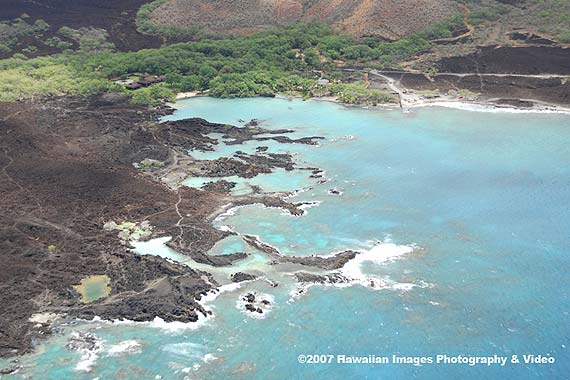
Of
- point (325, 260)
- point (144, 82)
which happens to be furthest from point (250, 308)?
point (144, 82)

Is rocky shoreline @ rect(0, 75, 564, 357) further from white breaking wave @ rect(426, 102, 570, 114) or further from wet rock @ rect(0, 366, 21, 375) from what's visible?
white breaking wave @ rect(426, 102, 570, 114)

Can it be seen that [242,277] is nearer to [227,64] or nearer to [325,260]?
[325,260]

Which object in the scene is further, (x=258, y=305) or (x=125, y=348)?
(x=258, y=305)

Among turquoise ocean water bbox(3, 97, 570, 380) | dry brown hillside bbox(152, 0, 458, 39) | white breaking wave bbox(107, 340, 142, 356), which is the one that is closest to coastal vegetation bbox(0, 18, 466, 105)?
dry brown hillside bbox(152, 0, 458, 39)

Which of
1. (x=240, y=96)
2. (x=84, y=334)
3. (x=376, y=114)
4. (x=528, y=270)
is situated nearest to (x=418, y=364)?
(x=528, y=270)

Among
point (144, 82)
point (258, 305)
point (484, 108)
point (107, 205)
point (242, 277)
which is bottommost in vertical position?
point (258, 305)

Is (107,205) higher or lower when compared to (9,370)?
higher
